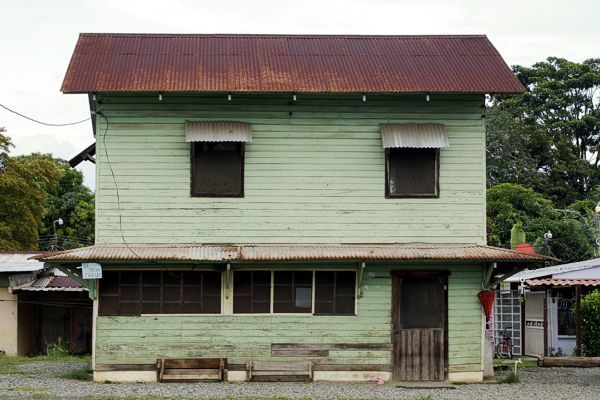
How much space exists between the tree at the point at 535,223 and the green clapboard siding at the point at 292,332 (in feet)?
75.8

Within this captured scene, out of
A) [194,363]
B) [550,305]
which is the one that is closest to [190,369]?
[194,363]

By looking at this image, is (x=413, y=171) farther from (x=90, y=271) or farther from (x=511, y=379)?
(x=90, y=271)

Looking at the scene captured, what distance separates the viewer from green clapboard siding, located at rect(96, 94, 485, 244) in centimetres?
1998

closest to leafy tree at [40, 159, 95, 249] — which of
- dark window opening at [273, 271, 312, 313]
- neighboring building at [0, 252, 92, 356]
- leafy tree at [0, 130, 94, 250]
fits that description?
leafy tree at [0, 130, 94, 250]

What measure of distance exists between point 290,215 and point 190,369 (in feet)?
12.0

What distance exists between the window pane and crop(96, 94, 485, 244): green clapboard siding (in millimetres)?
222

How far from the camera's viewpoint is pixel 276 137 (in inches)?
799

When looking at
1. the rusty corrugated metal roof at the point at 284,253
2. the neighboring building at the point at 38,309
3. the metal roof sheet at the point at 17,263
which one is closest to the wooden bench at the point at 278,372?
the rusty corrugated metal roof at the point at 284,253

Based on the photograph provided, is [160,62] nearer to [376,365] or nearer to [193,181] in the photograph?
[193,181]

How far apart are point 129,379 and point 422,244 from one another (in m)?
6.47

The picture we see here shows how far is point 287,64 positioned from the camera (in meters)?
21.1

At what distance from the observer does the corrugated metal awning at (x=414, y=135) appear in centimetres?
2008

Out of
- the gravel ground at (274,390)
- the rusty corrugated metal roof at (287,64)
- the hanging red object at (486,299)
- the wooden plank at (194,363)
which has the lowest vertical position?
the gravel ground at (274,390)

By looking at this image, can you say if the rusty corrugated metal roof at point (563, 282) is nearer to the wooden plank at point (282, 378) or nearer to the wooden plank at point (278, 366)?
the wooden plank at point (278, 366)
